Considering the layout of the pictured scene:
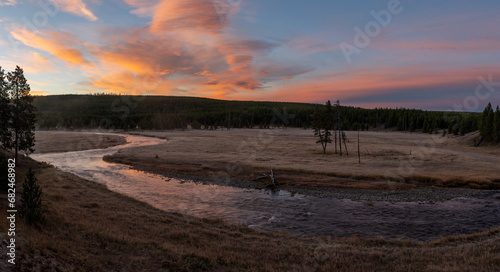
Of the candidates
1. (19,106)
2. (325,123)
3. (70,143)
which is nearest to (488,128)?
(325,123)

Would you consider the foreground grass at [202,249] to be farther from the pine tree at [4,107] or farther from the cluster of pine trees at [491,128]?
the cluster of pine trees at [491,128]

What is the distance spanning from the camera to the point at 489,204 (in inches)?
1007

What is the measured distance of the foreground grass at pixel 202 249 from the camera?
10828 millimetres

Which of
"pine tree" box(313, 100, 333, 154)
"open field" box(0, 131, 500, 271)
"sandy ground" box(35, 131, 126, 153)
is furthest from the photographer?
"sandy ground" box(35, 131, 126, 153)

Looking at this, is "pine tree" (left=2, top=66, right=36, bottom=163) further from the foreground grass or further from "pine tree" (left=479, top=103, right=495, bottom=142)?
"pine tree" (left=479, top=103, right=495, bottom=142)

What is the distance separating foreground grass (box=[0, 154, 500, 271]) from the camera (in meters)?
10.8

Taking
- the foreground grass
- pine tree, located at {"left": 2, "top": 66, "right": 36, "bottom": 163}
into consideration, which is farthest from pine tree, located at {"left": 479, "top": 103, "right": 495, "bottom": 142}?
pine tree, located at {"left": 2, "top": 66, "right": 36, "bottom": 163}

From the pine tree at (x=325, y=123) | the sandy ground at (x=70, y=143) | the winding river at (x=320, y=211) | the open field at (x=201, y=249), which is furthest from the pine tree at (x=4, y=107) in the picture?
the pine tree at (x=325, y=123)

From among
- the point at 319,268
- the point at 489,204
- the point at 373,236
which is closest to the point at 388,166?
the point at 489,204

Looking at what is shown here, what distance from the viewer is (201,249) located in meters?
13.6

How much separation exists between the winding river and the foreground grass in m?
2.45

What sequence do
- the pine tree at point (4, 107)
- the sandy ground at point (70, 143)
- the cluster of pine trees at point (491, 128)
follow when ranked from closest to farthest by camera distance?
1. the pine tree at point (4, 107)
2. the cluster of pine trees at point (491, 128)
3. the sandy ground at point (70, 143)

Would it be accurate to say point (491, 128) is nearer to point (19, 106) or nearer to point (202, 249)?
point (202, 249)

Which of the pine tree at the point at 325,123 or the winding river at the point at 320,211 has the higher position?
the pine tree at the point at 325,123
